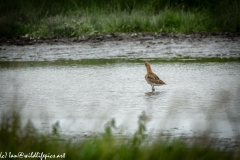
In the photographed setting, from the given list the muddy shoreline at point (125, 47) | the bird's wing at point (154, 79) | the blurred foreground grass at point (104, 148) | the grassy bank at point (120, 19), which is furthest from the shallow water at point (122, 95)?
the grassy bank at point (120, 19)

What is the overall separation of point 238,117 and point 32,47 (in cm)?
1070

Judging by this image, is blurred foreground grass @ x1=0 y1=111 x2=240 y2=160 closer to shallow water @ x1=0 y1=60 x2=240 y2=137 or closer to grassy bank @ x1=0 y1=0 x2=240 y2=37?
shallow water @ x1=0 y1=60 x2=240 y2=137

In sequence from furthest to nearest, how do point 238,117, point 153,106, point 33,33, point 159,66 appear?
point 33,33
point 159,66
point 153,106
point 238,117

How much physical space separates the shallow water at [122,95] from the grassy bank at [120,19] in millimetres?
4863

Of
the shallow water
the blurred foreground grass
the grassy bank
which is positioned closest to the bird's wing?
the shallow water

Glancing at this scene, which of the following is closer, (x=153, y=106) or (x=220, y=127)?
(x=220, y=127)

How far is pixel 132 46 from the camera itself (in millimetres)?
17828

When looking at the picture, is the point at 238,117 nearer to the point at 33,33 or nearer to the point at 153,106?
the point at 153,106

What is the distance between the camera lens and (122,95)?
10.6 metres

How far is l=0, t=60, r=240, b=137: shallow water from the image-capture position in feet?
26.4

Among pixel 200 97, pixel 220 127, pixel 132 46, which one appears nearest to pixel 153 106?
pixel 200 97

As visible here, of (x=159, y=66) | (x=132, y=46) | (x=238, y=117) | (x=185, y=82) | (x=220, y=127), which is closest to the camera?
(x=220, y=127)

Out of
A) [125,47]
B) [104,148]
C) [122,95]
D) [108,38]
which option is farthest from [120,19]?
[104,148]

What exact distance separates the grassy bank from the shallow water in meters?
4.86
